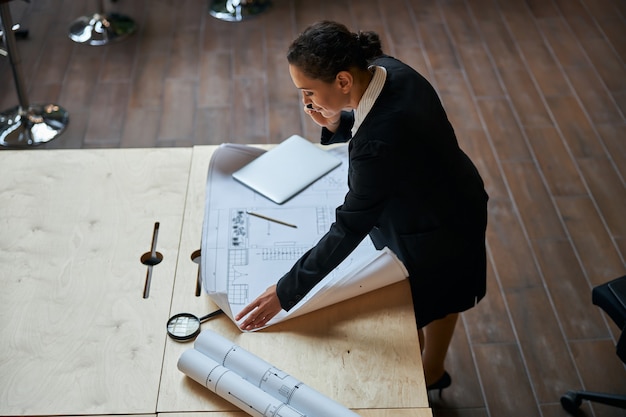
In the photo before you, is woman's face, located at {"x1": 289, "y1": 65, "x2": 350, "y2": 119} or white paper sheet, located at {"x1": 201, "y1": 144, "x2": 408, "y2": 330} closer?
woman's face, located at {"x1": 289, "y1": 65, "x2": 350, "y2": 119}

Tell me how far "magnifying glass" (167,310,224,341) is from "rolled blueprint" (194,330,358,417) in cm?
6

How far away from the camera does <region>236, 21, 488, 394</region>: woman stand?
1.67 meters

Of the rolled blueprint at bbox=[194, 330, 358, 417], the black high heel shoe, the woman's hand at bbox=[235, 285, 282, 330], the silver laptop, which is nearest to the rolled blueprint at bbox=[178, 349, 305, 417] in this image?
the rolled blueprint at bbox=[194, 330, 358, 417]

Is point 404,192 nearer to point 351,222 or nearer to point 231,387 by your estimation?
point 351,222

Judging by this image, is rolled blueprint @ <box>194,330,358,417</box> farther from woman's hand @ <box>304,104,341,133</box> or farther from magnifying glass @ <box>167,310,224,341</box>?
woman's hand @ <box>304,104,341,133</box>

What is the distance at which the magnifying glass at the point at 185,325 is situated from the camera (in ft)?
5.69

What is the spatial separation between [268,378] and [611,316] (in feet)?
3.73

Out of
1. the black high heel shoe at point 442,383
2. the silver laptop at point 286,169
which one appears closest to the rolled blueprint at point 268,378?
the silver laptop at point 286,169

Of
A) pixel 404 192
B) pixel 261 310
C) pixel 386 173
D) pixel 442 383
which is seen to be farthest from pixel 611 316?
pixel 261 310

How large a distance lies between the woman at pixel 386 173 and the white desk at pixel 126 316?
108 mm

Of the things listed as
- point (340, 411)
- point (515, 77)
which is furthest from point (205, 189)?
point (515, 77)

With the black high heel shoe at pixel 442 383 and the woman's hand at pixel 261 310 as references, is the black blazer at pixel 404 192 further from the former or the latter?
the black high heel shoe at pixel 442 383

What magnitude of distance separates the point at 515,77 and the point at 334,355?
2.65 m

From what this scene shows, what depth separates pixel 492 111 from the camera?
374 cm
